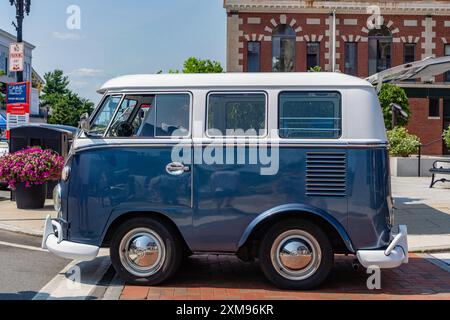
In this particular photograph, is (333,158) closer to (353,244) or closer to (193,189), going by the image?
(353,244)

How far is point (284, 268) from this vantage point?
6.37 meters

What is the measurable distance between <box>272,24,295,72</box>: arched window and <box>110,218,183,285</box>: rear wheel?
1185 inches

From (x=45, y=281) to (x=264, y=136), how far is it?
318cm

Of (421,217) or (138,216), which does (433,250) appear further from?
(138,216)

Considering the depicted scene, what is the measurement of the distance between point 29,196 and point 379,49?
28.8 meters

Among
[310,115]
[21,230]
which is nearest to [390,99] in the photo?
[21,230]

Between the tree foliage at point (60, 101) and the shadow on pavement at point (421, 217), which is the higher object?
the tree foliage at point (60, 101)

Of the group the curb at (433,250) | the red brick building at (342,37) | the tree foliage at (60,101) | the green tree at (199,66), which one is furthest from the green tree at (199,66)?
the tree foliage at (60,101)

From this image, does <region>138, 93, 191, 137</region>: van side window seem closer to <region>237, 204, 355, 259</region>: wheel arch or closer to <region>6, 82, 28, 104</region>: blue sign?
<region>237, 204, 355, 259</region>: wheel arch

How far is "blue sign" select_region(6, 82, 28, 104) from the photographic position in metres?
15.9

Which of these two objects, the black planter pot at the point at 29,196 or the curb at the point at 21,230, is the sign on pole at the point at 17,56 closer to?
the black planter pot at the point at 29,196

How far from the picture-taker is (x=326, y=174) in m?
6.29

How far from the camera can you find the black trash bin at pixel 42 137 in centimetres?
1343

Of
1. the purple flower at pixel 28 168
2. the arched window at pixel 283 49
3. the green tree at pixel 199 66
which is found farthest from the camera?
the arched window at pixel 283 49
